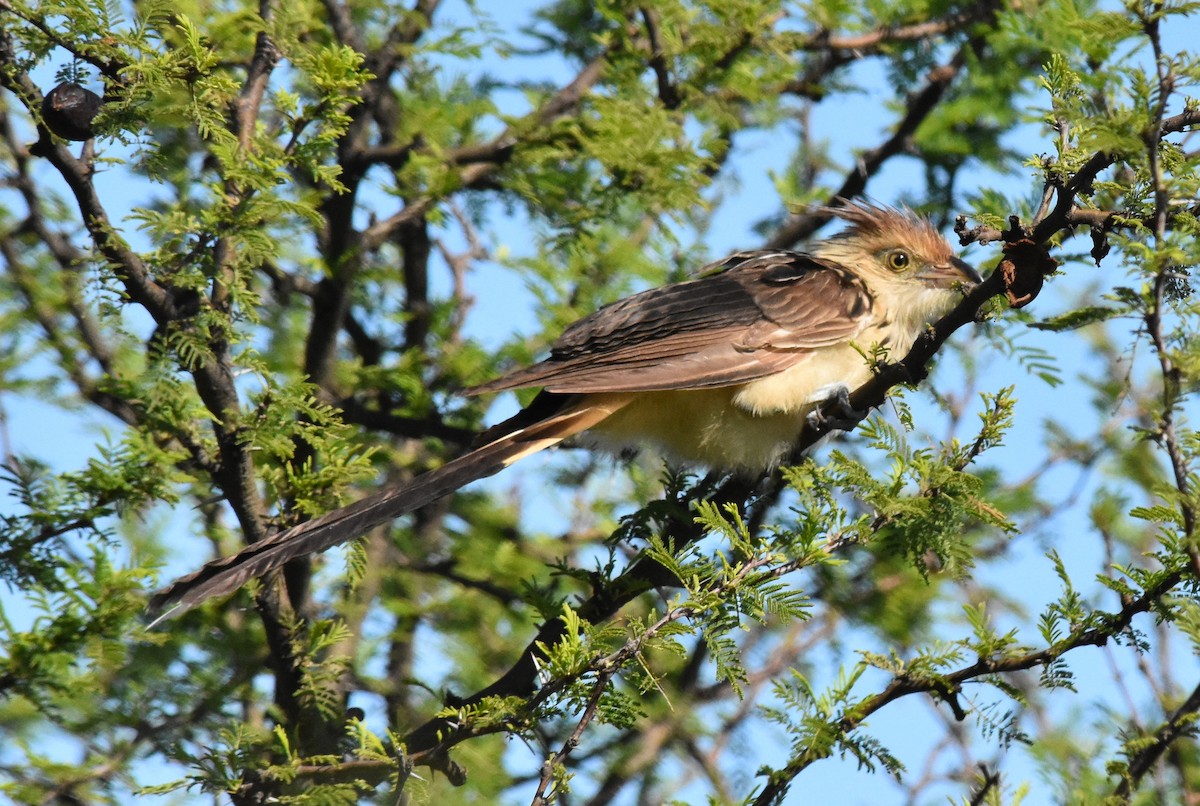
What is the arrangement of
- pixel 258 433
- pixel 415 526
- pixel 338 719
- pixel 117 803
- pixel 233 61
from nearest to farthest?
pixel 258 433, pixel 338 719, pixel 117 803, pixel 233 61, pixel 415 526

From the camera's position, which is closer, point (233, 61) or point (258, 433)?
point (258, 433)

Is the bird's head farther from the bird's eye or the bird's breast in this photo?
the bird's breast

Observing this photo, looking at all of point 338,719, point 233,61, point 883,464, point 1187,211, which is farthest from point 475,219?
point 1187,211

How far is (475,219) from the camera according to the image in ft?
20.2

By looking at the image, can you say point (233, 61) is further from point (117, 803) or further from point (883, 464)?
point (883, 464)

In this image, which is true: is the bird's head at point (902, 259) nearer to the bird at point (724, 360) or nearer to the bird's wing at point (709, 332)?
the bird at point (724, 360)

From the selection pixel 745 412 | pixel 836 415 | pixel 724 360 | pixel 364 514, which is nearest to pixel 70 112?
pixel 364 514

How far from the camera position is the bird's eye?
519cm

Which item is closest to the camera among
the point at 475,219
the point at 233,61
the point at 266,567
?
the point at 266,567

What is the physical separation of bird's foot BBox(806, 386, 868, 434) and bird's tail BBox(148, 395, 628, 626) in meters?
0.82

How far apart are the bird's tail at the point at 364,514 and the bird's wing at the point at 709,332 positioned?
6.8 inches

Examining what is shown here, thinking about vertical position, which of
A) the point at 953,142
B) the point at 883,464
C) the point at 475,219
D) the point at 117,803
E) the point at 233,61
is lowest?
the point at 117,803

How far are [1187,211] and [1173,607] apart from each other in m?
0.98

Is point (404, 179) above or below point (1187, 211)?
above
